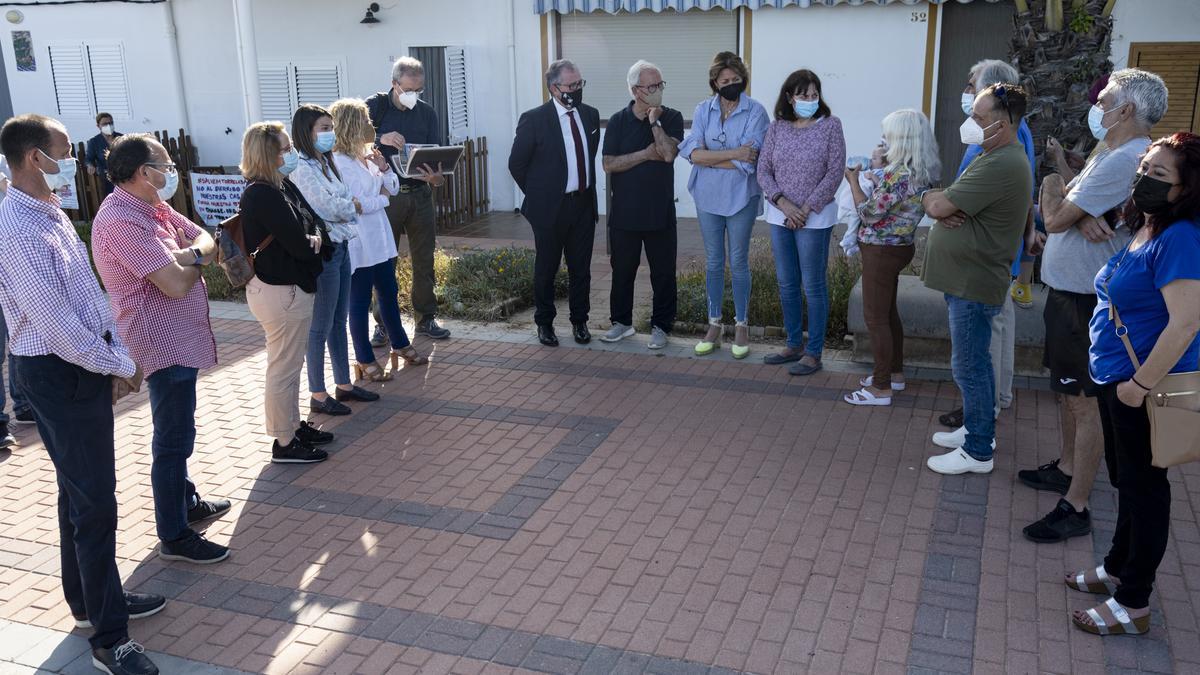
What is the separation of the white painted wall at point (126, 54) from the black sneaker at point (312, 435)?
36.7ft

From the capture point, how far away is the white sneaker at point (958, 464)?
5359 mm

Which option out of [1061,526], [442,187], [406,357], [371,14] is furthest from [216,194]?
[1061,526]

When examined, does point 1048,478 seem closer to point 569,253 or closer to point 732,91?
point 732,91

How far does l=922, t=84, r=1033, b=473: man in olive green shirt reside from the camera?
488cm

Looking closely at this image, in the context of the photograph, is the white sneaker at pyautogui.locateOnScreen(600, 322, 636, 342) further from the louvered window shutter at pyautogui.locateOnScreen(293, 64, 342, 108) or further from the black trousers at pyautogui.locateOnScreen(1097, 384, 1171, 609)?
the louvered window shutter at pyautogui.locateOnScreen(293, 64, 342, 108)

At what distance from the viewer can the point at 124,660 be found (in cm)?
384

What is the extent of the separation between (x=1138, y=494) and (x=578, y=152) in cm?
481

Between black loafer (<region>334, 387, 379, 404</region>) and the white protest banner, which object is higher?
the white protest banner

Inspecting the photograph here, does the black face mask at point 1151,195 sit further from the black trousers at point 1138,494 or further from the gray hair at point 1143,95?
the gray hair at point 1143,95

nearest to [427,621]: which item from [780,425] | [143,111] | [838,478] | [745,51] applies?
[838,478]

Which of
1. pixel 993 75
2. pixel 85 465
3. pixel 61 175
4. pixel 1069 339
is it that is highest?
pixel 993 75

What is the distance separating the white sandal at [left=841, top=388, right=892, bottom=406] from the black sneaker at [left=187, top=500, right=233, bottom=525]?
3791 mm

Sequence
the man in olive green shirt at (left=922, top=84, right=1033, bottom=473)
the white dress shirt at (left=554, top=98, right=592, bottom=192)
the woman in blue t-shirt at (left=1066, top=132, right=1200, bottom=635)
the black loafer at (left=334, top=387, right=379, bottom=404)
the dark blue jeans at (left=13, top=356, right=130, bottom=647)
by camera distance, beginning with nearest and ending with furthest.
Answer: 1. the woman in blue t-shirt at (left=1066, top=132, right=1200, bottom=635)
2. the dark blue jeans at (left=13, top=356, right=130, bottom=647)
3. the man in olive green shirt at (left=922, top=84, right=1033, bottom=473)
4. the black loafer at (left=334, top=387, right=379, bottom=404)
5. the white dress shirt at (left=554, top=98, right=592, bottom=192)

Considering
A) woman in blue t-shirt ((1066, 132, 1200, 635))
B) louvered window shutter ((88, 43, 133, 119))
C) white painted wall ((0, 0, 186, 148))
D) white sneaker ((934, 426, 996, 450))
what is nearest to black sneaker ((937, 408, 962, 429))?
white sneaker ((934, 426, 996, 450))
